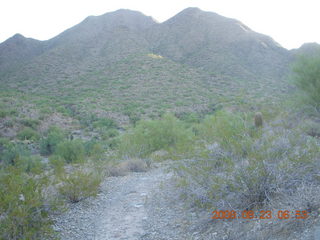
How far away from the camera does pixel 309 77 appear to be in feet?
49.7

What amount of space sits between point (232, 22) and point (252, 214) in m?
53.2

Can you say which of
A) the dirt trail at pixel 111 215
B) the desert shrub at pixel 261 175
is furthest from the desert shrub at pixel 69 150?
the desert shrub at pixel 261 175

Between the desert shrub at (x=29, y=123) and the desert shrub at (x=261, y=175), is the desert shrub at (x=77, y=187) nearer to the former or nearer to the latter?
the desert shrub at (x=261, y=175)

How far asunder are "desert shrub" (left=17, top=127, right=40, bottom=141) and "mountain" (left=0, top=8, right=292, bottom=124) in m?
6.45

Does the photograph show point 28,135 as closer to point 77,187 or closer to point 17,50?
point 77,187

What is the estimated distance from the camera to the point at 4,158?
50.0 feet

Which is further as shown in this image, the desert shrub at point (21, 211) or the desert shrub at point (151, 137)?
the desert shrub at point (151, 137)

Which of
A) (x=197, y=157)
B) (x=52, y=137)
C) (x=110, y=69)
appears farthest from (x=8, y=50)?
(x=197, y=157)

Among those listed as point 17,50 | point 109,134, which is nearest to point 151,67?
point 109,134

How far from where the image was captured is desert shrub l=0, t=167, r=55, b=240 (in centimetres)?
418

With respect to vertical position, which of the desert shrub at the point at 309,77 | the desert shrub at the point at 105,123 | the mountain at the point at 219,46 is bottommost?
the desert shrub at the point at 105,123

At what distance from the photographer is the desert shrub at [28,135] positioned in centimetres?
2092

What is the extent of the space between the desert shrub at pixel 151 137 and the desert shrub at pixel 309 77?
6398mm

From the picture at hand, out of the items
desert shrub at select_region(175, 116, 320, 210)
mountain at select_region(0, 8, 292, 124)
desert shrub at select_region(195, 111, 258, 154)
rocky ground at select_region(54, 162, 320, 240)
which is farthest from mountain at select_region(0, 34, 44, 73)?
desert shrub at select_region(175, 116, 320, 210)
